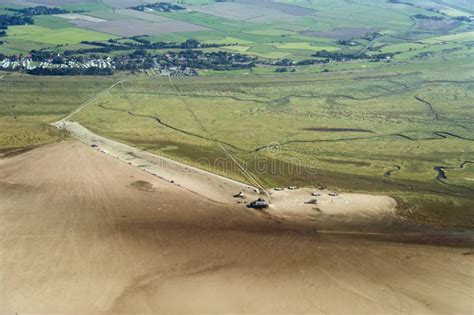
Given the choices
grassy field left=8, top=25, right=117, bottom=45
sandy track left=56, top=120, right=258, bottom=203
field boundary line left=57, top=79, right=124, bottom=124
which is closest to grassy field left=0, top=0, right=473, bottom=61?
grassy field left=8, top=25, right=117, bottom=45

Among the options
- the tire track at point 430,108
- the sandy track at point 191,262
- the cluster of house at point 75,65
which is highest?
the cluster of house at point 75,65

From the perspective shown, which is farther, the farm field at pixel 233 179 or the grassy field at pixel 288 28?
the grassy field at pixel 288 28

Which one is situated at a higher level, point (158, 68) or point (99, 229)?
point (158, 68)

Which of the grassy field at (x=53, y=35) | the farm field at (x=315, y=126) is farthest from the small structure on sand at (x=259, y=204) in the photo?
the grassy field at (x=53, y=35)

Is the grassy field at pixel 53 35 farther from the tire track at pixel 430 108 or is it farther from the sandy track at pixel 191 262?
the sandy track at pixel 191 262

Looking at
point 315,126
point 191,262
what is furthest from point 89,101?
point 191,262

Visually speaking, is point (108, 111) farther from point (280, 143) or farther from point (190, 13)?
point (190, 13)

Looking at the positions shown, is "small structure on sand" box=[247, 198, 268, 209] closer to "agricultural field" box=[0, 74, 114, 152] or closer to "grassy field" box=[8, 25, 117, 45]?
"agricultural field" box=[0, 74, 114, 152]

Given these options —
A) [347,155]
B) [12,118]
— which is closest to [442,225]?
[347,155]
